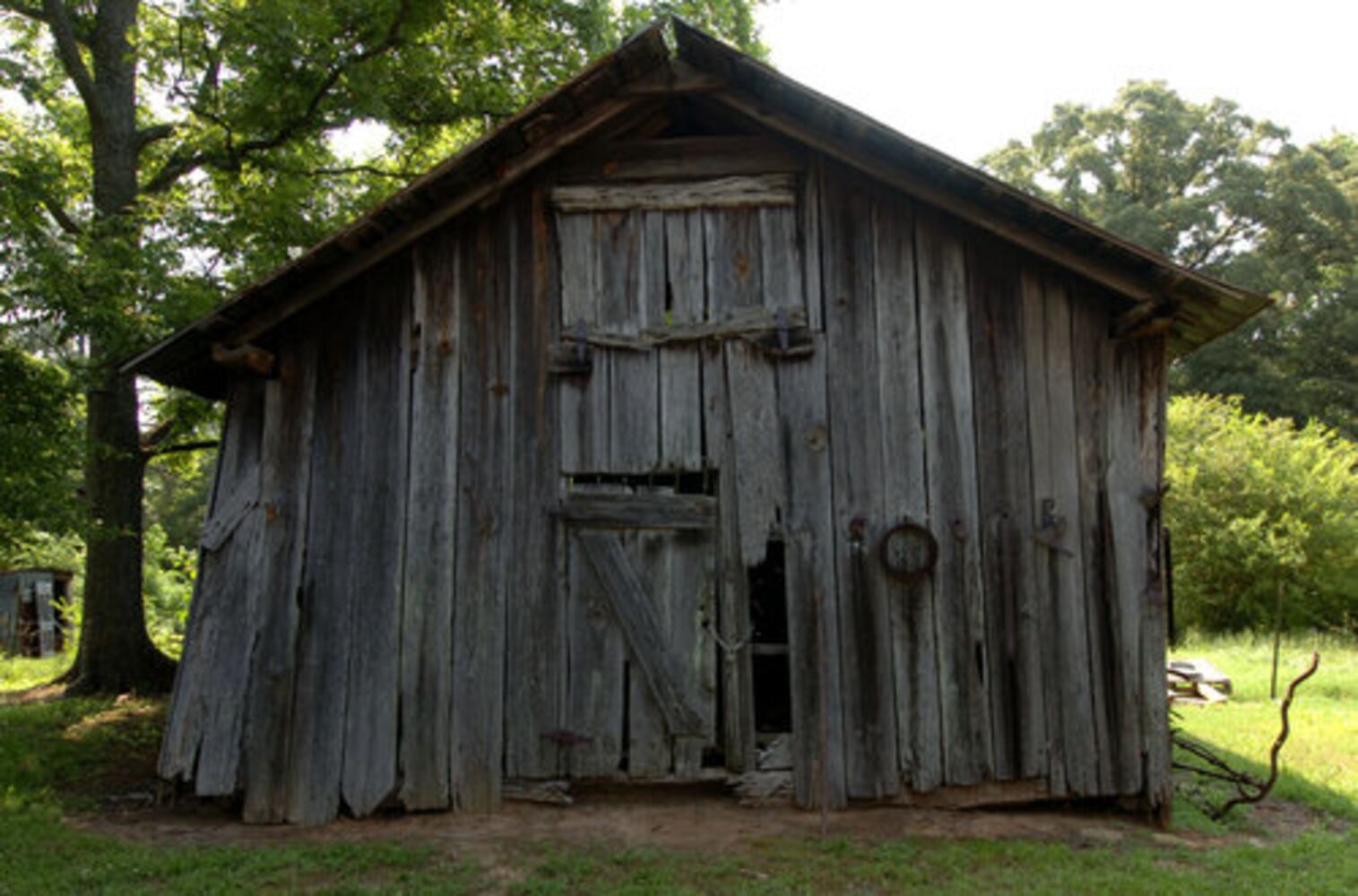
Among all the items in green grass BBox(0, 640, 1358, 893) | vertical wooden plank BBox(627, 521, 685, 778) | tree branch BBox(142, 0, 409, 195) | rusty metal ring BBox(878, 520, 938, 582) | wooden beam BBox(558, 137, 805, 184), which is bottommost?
green grass BBox(0, 640, 1358, 893)

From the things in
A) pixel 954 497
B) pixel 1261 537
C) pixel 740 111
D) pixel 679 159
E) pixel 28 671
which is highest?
pixel 740 111

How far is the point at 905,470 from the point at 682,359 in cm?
186

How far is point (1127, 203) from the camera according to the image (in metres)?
37.3

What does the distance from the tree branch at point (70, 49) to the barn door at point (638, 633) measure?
10.1 meters

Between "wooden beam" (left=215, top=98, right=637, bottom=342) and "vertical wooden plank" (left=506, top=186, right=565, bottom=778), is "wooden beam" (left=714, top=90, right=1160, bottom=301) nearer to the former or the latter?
"wooden beam" (left=215, top=98, right=637, bottom=342)

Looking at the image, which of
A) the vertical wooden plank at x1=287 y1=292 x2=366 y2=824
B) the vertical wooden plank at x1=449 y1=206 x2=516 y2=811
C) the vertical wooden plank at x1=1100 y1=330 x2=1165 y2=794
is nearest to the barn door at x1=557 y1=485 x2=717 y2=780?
the vertical wooden plank at x1=449 y1=206 x2=516 y2=811

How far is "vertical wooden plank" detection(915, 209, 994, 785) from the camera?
6.82 meters

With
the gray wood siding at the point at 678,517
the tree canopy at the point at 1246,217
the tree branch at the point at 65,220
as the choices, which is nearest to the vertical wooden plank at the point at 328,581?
the gray wood siding at the point at 678,517

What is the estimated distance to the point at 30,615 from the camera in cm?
2420

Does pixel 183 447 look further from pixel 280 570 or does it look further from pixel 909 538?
pixel 909 538

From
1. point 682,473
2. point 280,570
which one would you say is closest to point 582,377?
point 682,473

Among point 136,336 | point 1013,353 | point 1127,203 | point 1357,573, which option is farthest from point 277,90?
point 1127,203

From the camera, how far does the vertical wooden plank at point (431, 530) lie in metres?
6.88

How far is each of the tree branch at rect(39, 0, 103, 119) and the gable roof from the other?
7.55 meters
